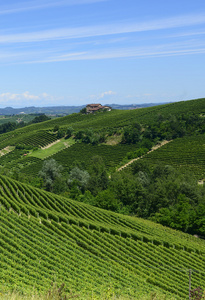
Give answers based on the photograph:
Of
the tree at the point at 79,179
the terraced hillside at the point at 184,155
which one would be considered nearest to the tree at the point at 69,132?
→ the terraced hillside at the point at 184,155

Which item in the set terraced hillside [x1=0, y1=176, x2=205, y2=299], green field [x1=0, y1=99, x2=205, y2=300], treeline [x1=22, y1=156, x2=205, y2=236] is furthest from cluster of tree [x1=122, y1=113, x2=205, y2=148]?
terraced hillside [x1=0, y1=176, x2=205, y2=299]

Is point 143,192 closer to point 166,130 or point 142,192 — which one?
point 142,192

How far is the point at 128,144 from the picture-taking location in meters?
104

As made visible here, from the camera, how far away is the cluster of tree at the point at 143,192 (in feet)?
174

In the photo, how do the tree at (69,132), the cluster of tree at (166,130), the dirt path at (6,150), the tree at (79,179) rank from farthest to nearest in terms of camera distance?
the tree at (69,132)
the dirt path at (6,150)
the cluster of tree at (166,130)
the tree at (79,179)

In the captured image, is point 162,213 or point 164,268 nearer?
point 164,268

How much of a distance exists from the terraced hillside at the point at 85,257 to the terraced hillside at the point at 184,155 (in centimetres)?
3542

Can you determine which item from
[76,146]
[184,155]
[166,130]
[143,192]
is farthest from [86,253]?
[76,146]

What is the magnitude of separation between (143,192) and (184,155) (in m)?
25.2

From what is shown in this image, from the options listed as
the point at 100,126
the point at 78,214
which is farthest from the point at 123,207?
the point at 100,126

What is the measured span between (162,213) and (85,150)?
51604mm

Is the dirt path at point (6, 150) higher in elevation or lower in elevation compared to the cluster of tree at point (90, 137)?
lower

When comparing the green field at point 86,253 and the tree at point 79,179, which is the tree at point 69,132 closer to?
the tree at point 79,179

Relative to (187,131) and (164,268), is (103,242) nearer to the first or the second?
(164,268)
